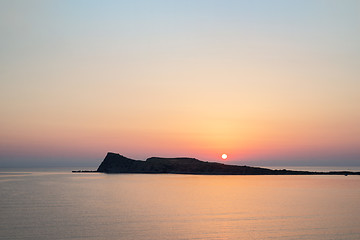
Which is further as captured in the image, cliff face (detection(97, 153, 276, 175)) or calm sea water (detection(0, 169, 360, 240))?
cliff face (detection(97, 153, 276, 175))

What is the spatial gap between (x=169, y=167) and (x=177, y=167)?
11.6 feet

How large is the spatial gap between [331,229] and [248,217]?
8215mm

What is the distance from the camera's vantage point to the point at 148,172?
171 m

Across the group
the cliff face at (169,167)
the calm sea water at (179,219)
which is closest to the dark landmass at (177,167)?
the cliff face at (169,167)

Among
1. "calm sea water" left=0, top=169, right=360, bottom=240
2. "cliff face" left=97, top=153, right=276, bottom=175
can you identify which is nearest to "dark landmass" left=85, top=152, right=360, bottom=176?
"cliff face" left=97, top=153, right=276, bottom=175

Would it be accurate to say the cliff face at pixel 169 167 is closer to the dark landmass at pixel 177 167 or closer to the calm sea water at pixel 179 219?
the dark landmass at pixel 177 167

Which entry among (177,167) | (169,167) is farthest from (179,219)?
(169,167)

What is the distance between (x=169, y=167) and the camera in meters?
171

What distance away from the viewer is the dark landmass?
533 feet

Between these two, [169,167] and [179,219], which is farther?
[169,167]

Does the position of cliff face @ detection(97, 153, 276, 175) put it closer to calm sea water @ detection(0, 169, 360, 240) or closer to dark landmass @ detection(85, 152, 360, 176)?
dark landmass @ detection(85, 152, 360, 176)

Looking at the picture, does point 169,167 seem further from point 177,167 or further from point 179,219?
point 179,219

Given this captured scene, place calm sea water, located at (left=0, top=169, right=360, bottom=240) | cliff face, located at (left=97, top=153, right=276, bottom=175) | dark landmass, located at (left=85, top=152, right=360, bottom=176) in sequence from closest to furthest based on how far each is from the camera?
calm sea water, located at (left=0, top=169, right=360, bottom=240) → dark landmass, located at (left=85, top=152, right=360, bottom=176) → cliff face, located at (left=97, top=153, right=276, bottom=175)

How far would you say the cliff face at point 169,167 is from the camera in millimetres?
163750
